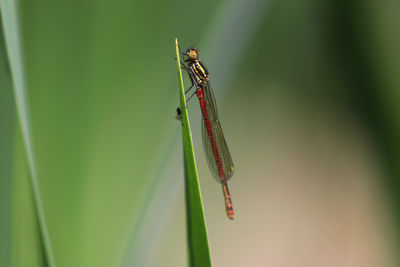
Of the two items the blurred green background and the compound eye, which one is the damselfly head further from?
the blurred green background

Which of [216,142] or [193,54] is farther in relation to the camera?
[216,142]

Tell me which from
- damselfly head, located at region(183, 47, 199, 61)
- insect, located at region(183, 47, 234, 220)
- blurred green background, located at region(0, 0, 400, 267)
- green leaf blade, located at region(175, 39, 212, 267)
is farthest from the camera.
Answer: insect, located at region(183, 47, 234, 220)

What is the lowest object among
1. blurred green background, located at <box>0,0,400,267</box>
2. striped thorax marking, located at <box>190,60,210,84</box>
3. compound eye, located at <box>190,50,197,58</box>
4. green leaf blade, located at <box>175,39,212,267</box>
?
green leaf blade, located at <box>175,39,212,267</box>

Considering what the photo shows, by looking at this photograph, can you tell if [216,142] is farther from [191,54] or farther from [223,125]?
[191,54]

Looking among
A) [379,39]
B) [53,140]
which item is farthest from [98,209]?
[379,39]

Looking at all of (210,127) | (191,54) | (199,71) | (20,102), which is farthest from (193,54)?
(20,102)

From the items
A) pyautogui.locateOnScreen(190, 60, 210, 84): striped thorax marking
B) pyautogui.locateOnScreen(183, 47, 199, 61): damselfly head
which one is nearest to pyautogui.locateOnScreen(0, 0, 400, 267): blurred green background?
pyautogui.locateOnScreen(183, 47, 199, 61): damselfly head

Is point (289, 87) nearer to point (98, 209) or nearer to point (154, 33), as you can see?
point (154, 33)
